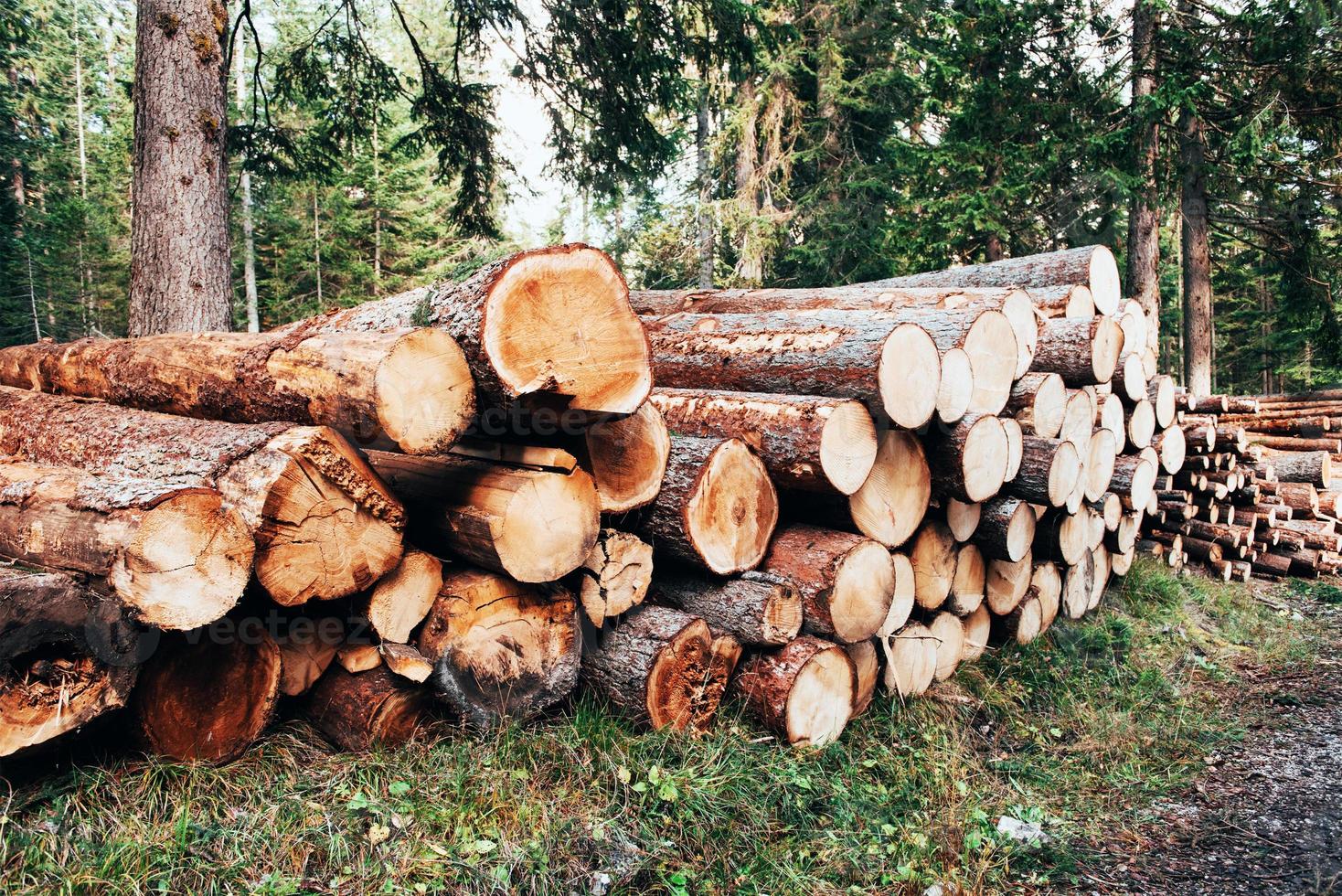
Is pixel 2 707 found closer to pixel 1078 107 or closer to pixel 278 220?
pixel 1078 107

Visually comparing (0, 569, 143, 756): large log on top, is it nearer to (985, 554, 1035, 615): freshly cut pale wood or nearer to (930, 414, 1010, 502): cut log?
(930, 414, 1010, 502): cut log

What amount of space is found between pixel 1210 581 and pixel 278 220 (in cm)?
2079

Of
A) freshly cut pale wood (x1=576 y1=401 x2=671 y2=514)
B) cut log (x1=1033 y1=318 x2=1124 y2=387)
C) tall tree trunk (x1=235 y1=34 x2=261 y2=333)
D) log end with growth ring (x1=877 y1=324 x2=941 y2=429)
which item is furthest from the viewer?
tall tree trunk (x1=235 y1=34 x2=261 y2=333)

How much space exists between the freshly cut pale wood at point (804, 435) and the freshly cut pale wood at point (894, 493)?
0.65ft

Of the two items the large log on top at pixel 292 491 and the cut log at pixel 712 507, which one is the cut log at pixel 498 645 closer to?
the large log on top at pixel 292 491

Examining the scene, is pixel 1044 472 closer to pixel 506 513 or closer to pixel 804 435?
pixel 804 435

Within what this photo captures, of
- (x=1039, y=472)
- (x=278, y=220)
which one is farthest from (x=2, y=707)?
(x=278, y=220)

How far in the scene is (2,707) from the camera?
2.02m

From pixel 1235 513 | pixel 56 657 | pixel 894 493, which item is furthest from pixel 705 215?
pixel 56 657

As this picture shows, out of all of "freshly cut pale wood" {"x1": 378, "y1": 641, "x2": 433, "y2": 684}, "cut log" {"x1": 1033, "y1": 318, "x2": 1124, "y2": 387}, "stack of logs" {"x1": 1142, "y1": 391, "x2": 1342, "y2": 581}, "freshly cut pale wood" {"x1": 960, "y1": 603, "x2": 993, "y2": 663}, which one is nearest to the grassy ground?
"freshly cut pale wood" {"x1": 378, "y1": 641, "x2": 433, "y2": 684}

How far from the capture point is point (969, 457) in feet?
12.5

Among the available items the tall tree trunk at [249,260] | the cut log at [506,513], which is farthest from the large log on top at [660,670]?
the tall tree trunk at [249,260]

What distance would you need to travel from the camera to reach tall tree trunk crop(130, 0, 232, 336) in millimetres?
5559

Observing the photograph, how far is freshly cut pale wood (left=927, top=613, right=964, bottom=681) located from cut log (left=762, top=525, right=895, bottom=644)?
2.42 feet
